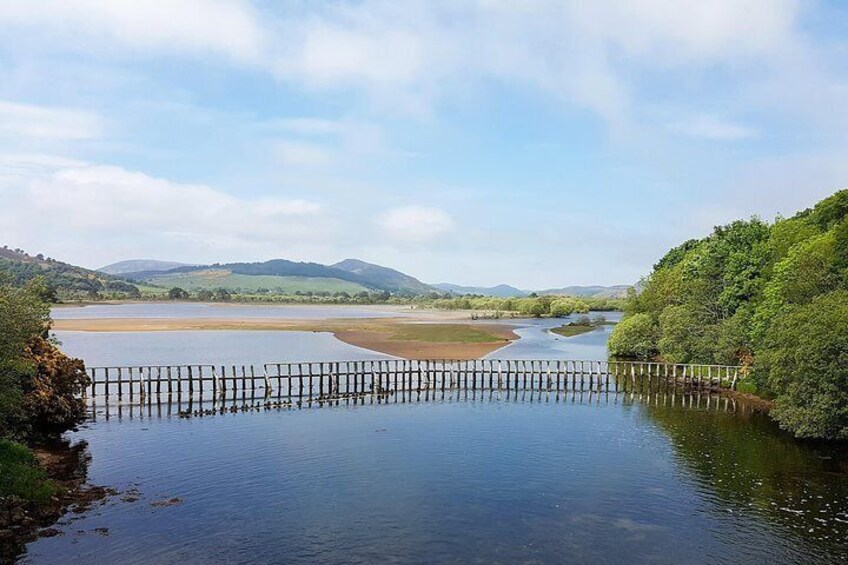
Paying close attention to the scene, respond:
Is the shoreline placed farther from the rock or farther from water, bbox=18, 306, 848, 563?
the rock

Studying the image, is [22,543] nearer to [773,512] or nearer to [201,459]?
[201,459]

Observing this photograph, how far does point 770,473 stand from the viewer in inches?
1305

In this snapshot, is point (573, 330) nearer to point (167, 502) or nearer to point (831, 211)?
point (831, 211)

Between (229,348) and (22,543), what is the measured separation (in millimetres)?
65431

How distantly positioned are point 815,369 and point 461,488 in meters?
22.8

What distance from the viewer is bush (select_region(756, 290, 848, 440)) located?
3688cm

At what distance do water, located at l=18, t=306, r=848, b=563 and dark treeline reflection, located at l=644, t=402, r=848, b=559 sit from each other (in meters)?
0.11

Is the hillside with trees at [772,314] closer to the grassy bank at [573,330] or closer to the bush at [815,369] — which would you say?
the bush at [815,369]

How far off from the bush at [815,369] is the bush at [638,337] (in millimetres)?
35095

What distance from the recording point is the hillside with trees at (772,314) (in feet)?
124

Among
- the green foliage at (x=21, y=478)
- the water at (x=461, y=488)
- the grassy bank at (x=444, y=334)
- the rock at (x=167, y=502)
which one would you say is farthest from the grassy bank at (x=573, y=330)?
the green foliage at (x=21, y=478)

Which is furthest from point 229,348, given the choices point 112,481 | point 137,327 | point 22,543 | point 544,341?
point 22,543

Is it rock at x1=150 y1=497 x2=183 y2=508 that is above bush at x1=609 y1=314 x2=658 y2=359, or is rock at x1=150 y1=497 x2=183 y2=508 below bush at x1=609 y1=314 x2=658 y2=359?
below

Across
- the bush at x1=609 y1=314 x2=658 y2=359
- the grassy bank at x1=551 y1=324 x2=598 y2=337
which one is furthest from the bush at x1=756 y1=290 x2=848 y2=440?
the grassy bank at x1=551 y1=324 x2=598 y2=337
